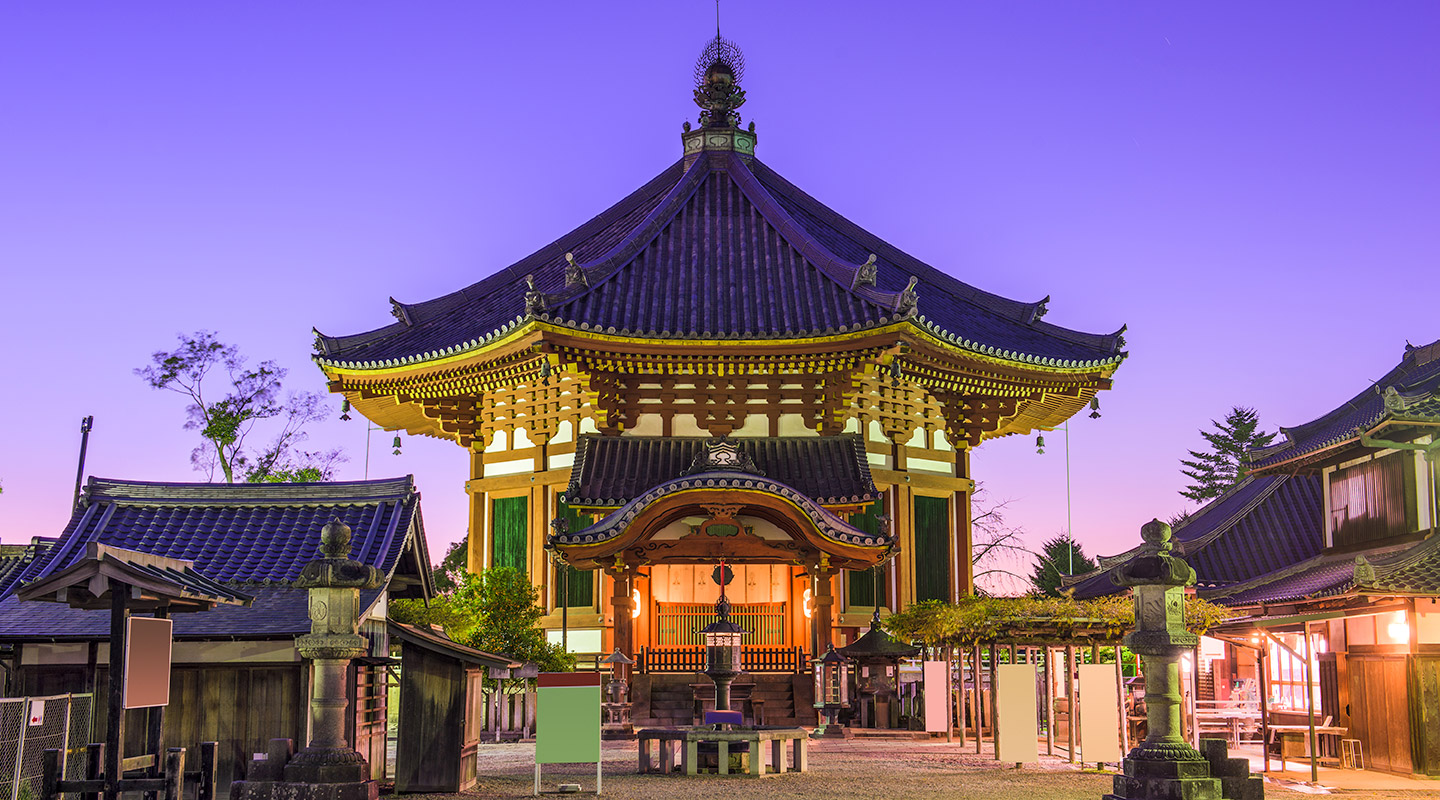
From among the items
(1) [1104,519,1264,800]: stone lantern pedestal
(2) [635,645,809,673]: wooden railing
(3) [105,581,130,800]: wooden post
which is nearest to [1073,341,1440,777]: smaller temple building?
(1) [1104,519,1264,800]: stone lantern pedestal

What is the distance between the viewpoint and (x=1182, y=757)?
14.4 m

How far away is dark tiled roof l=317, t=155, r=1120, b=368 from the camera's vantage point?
91.7 ft

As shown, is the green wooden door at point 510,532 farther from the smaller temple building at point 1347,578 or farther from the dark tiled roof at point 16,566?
the smaller temple building at point 1347,578

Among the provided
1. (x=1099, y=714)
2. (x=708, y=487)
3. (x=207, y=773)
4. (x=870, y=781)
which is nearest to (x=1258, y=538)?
(x=1099, y=714)

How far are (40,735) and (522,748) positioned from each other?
10126mm

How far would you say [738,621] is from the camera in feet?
93.2

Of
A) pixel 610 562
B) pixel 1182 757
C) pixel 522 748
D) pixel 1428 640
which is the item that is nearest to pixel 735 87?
pixel 610 562

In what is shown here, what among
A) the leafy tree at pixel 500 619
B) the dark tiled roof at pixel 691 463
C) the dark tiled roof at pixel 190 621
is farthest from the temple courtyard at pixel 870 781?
the dark tiled roof at pixel 691 463

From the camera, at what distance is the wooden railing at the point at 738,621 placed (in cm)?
2847

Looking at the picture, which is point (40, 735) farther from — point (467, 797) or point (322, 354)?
point (322, 354)

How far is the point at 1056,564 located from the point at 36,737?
48.8 m

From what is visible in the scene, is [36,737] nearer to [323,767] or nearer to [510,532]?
[323,767]

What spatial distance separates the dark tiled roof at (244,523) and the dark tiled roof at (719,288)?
875 centimetres

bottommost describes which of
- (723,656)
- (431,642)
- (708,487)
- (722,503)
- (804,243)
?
(723,656)
